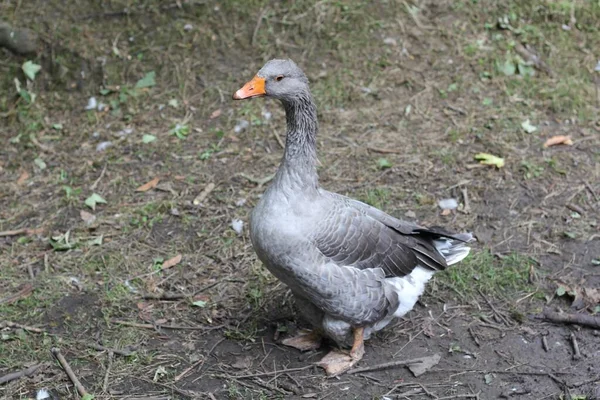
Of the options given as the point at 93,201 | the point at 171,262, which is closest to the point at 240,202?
the point at 171,262

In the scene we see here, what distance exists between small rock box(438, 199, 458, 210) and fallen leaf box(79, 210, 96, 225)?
3.00 metres

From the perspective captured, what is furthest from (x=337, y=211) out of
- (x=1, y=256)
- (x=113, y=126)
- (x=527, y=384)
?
(x=113, y=126)

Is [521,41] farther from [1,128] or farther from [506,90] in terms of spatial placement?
[1,128]

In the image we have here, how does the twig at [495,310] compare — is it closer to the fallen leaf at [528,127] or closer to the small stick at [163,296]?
the small stick at [163,296]

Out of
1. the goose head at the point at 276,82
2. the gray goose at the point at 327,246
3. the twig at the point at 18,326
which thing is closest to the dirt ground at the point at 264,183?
the twig at the point at 18,326

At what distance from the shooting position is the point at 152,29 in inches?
305

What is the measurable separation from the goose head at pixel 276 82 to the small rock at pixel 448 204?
2294mm

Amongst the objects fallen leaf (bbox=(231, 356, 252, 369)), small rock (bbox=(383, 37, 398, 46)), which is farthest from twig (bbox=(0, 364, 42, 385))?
small rock (bbox=(383, 37, 398, 46))

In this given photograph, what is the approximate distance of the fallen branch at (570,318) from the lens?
467 cm

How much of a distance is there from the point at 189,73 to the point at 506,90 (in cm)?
340

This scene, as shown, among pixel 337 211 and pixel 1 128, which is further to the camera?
pixel 1 128

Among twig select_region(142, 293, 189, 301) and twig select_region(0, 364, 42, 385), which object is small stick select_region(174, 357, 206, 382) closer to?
twig select_region(142, 293, 189, 301)

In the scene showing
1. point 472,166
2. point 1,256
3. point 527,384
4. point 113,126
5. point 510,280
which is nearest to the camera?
point 527,384

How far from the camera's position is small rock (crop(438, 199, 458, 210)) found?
5.93 metres
